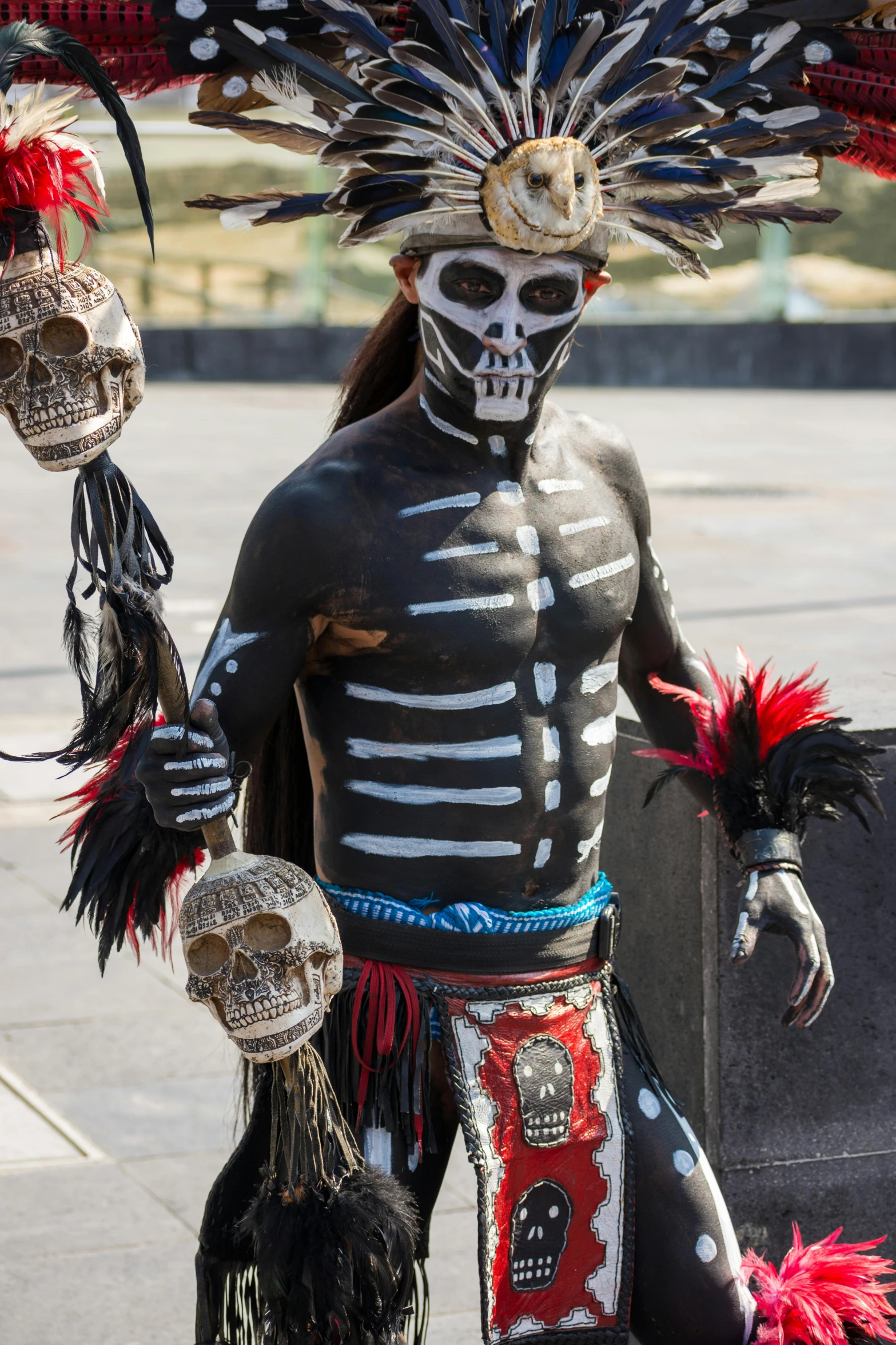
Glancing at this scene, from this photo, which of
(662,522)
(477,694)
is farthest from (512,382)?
(662,522)

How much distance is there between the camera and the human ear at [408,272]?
2.70 m

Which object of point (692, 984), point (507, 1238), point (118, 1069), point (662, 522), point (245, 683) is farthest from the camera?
point (662, 522)

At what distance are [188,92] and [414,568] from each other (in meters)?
15.9

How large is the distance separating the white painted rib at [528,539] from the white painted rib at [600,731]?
286mm

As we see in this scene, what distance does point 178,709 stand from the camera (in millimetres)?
2324

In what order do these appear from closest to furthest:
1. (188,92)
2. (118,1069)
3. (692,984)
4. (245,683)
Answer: (245,683) < (692,984) < (118,1069) < (188,92)

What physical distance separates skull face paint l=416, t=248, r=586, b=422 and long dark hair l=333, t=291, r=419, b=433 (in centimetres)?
25

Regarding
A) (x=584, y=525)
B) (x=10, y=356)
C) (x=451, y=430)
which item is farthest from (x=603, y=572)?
(x=10, y=356)

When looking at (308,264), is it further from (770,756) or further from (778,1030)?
(770,756)

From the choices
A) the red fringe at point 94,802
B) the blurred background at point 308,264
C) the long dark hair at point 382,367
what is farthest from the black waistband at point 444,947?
the blurred background at point 308,264

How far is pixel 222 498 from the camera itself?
13.0 meters

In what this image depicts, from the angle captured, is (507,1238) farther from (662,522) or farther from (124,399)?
(662,522)

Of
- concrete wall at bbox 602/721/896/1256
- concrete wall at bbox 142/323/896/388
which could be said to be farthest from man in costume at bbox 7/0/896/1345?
concrete wall at bbox 142/323/896/388

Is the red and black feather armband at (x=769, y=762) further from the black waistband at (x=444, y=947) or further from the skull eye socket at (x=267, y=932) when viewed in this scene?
the skull eye socket at (x=267, y=932)
